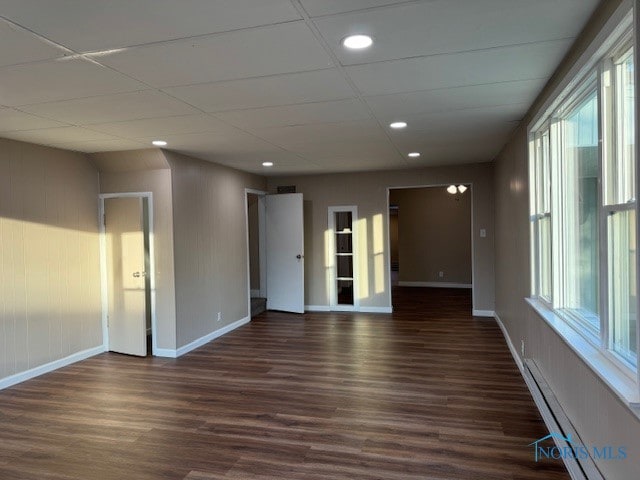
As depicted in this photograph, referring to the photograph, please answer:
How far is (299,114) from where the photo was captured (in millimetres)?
3574

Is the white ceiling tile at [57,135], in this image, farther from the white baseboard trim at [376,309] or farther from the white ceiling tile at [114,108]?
the white baseboard trim at [376,309]

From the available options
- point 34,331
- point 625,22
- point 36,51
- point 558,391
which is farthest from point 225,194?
point 625,22

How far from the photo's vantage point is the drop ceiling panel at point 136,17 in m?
1.78

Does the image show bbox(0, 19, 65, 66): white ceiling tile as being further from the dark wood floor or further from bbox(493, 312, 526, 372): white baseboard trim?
bbox(493, 312, 526, 372): white baseboard trim

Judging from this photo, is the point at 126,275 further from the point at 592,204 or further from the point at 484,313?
the point at 484,313

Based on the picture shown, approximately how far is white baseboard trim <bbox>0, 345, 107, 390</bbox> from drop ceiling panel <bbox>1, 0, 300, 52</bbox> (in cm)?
352

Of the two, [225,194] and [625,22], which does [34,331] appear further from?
[625,22]

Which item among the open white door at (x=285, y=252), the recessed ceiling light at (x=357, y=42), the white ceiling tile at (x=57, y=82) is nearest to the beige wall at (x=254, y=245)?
the open white door at (x=285, y=252)

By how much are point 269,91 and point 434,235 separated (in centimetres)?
846

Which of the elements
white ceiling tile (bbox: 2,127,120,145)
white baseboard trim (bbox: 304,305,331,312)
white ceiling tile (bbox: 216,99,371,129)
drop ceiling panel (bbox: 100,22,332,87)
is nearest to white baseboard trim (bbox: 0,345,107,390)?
white ceiling tile (bbox: 2,127,120,145)

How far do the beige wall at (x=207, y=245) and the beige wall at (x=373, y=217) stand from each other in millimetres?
1362

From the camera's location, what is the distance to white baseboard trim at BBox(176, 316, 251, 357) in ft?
17.1

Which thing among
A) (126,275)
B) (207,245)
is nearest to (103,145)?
(126,275)

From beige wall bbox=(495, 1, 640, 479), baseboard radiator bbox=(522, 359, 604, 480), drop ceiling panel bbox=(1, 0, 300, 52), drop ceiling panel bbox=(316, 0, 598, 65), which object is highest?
drop ceiling panel bbox=(316, 0, 598, 65)
